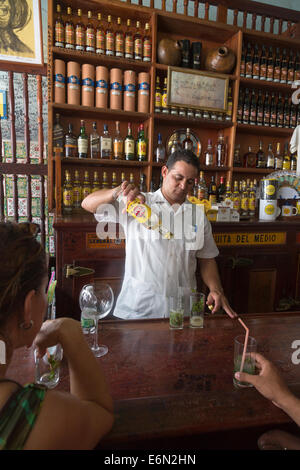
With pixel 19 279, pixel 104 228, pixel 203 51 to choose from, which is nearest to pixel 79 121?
pixel 104 228

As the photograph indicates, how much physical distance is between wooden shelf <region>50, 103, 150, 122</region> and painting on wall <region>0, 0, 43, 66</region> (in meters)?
0.43

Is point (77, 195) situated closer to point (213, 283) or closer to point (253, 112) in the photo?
point (213, 283)

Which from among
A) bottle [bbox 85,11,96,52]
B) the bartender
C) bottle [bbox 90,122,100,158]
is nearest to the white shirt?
the bartender

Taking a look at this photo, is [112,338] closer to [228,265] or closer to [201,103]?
[228,265]

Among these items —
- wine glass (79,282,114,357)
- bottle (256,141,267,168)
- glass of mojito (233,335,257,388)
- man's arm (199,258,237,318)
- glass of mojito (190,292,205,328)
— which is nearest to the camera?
glass of mojito (233,335,257,388)

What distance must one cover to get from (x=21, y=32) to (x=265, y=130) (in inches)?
90.0

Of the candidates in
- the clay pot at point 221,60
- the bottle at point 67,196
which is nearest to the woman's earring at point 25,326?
the bottle at point 67,196

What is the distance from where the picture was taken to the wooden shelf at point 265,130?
280cm

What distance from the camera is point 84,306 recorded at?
0.91 metres

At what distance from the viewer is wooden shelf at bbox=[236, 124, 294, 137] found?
280cm

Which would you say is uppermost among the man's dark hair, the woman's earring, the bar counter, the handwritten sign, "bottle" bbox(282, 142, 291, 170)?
"bottle" bbox(282, 142, 291, 170)

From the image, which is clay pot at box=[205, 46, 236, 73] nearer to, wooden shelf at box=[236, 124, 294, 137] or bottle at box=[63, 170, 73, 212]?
wooden shelf at box=[236, 124, 294, 137]

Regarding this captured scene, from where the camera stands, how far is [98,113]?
2514 millimetres

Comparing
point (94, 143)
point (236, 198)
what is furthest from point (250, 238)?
point (94, 143)
